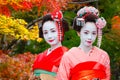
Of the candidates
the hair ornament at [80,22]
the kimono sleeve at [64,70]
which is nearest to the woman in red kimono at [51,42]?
the kimono sleeve at [64,70]

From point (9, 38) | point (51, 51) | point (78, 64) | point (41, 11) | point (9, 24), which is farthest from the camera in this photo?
point (9, 38)

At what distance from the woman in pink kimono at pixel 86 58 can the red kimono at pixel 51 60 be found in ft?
0.54

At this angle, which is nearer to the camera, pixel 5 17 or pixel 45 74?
pixel 45 74

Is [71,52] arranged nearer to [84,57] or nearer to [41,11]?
[84,57]

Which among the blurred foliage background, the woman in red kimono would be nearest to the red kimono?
the woman in red kimono

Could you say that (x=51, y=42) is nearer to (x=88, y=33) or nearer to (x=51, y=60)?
(x=51, y=60)

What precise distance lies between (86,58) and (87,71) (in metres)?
0.14

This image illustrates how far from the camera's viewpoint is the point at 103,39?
999 centimetres

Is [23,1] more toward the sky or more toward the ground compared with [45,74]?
more toward the sky

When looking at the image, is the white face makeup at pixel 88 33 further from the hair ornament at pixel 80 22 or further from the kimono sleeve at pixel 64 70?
the kimono sleeve at pixel 64 70

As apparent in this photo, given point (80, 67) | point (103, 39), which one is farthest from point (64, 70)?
point (103, 39)

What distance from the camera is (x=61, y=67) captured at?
434cm

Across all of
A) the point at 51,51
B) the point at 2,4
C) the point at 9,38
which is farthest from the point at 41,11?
the point at 51,51

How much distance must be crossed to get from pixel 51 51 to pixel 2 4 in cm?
263
